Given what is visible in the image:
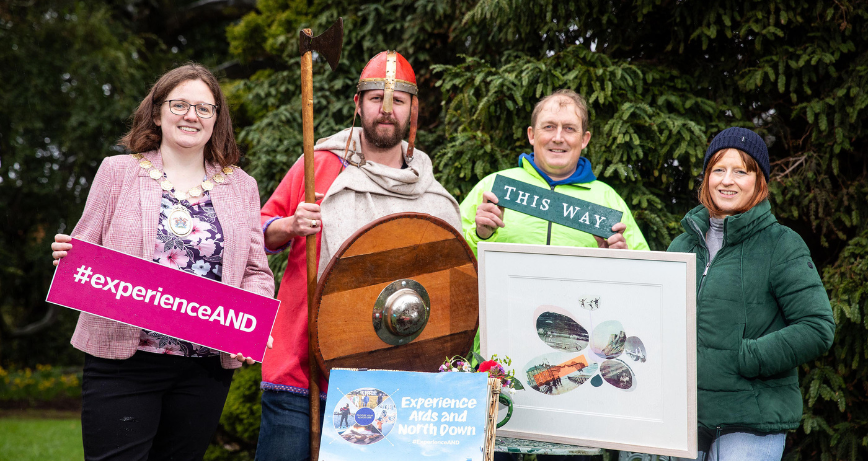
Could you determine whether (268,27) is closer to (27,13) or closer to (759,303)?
(27,13)

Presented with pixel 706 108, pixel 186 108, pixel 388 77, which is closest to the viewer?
pixel 186 108

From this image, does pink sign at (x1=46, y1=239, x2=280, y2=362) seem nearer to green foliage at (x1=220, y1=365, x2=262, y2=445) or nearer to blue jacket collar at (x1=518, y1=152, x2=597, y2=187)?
blue jacket collar at (x1=518, y1=152, x2=597, y2=187)

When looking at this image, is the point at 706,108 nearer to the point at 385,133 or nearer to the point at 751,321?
the point at 751,321

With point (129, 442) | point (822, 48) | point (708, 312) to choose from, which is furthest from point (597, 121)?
point (129, 442)

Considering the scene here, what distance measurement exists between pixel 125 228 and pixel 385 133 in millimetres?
898

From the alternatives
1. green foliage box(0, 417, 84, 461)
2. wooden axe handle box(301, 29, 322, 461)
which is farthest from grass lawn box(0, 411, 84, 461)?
wooden axe handle box(301, 29, 322, 461)

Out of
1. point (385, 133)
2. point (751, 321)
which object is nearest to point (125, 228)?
point (385, 133)

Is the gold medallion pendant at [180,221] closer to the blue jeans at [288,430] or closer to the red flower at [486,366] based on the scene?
the blue jeans at [288,430]

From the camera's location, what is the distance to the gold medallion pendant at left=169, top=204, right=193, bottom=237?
2117 mm

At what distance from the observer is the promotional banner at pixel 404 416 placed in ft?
6.36

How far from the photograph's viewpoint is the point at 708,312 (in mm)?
2172

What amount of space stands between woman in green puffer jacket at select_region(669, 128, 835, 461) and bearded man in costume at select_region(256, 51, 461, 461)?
36.5 inches

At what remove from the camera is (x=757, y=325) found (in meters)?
Answer: 2.14

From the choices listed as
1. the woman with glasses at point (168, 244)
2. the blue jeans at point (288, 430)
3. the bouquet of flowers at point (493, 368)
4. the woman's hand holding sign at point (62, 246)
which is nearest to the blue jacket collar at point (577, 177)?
the bouquet of flowers at point (493, 368)
